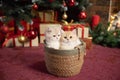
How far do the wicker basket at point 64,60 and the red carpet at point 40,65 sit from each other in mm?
59

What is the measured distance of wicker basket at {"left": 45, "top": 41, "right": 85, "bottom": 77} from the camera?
4.04 ft

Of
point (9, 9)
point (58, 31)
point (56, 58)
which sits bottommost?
point (56, 58)

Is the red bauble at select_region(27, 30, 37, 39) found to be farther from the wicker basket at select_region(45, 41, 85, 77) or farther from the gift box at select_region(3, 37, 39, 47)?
the wicker basket at select_region(45, 41, 85, 77)

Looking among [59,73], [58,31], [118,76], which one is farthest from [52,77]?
[118,76]

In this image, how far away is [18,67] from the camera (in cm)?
149

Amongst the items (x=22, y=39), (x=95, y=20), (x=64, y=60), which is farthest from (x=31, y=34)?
(x=95, y=20)

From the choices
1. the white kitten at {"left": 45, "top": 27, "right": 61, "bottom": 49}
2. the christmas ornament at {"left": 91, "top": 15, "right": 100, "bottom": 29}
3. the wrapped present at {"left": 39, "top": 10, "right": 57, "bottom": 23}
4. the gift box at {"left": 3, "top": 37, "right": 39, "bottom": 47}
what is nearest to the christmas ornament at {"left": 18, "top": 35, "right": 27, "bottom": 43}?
the gift box at {"left": 3, "top": 37, "right": 39, "bottom": 47}

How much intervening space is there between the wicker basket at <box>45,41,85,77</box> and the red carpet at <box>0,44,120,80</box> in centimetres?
6

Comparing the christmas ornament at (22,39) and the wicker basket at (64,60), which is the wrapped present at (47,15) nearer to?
the christmas ornament at (22,39)

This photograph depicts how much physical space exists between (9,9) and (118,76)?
102cm

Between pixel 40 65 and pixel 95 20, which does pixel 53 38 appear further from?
pixel 95 20

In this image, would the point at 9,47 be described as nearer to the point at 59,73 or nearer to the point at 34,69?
the point at 34,69

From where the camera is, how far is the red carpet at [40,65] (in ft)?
4.42

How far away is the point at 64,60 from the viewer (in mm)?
1235
